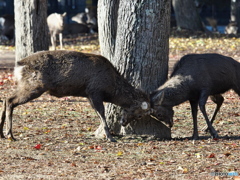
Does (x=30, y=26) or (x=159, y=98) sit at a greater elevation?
(x=30, y=26)

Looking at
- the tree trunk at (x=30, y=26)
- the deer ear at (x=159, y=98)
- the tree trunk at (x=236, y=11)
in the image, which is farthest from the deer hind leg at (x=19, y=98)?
the tree trunk at (x=236, y=11)

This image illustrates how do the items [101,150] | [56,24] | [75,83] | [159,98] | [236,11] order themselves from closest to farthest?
[101,150]
[75,83]
[159,98]
[56,24]
[236,11]

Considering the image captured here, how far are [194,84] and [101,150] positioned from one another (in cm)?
195

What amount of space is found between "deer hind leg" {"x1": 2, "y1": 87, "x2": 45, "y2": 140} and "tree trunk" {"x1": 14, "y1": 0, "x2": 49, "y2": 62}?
497 centimetres

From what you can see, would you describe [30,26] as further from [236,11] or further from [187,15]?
[236,11]

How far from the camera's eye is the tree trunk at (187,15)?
2558cm

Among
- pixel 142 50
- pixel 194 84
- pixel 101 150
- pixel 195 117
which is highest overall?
pixel 142 50

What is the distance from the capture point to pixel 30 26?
12.7 metres

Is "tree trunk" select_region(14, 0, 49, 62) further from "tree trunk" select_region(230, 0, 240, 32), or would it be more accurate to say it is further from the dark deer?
"tree trunk" select_region(230, 0, 240, 32)

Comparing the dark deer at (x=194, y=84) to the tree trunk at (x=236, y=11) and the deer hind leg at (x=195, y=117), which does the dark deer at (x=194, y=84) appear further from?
the tree trunk at (x=236, y=11)

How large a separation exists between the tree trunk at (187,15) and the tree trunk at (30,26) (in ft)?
44.9

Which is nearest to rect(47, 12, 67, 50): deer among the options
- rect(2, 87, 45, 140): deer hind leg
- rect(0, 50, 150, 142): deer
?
rect(0, 50, 150, 142): deer

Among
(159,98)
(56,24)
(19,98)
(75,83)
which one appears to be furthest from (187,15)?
(19,98)

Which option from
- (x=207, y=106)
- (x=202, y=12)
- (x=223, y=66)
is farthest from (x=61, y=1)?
(x=223, y=66)
